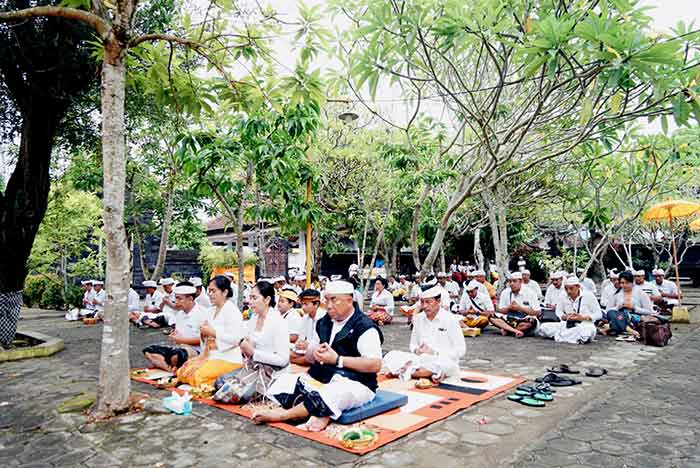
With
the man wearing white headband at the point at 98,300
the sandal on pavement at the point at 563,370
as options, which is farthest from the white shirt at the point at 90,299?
the sandal on pavement at the point at 563,370

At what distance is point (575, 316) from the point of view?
915 cm

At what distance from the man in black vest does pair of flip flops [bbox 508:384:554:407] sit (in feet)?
5.58

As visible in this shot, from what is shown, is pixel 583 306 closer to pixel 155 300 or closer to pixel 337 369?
pixel 337 369

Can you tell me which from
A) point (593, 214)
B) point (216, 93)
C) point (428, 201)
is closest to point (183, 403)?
point (216, 93)

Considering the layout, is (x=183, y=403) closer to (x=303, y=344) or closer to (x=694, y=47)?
(x=303, y=344)

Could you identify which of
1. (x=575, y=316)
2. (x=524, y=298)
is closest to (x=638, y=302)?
(x=575, y=316)

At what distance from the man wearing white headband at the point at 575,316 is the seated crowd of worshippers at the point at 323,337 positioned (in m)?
0.02

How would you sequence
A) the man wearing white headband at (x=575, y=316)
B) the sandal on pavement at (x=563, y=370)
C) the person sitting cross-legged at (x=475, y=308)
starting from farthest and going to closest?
1. the person sitting cross-legged at (x=475, y=308)
2. the man wearing white headband at (x=575, y=316)
3. the sandal on pavement at (x=563, y=370)

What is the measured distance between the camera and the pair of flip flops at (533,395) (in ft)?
16.9

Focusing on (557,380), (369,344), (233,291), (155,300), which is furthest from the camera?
(155,300)

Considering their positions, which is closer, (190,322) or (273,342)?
(273,342)

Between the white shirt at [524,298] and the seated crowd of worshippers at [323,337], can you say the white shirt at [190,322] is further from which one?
the white shirt at [524,298]

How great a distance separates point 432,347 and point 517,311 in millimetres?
4870

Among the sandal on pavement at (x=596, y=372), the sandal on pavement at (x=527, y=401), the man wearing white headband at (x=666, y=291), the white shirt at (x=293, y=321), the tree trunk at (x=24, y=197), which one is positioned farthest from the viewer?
the man wearing white headband at (x=666, y=291)
